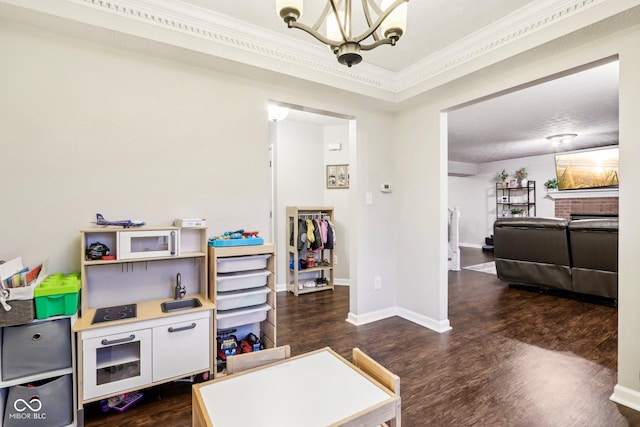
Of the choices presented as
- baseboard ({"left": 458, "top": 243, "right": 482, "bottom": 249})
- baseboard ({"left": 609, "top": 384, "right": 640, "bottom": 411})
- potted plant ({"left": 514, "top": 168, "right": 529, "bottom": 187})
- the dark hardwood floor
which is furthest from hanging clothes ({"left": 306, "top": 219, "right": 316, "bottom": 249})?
potted plant ({"left": 514, "top": 168, "right": 529, "bottom": 187})

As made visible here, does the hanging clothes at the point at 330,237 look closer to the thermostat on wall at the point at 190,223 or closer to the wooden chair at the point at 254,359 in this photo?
the thermostat on wall at the point at 190,223

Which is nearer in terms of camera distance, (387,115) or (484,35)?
(484,35)

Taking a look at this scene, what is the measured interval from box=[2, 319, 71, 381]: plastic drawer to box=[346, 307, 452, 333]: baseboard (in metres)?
2.38

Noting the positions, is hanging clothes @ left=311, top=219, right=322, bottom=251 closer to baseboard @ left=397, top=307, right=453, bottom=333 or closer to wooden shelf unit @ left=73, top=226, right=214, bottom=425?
baseboard @ left=397, top=307, right=453, bottom=333

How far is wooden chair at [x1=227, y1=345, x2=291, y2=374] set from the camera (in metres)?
1.21

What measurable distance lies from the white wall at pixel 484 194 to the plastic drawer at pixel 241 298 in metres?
8.43

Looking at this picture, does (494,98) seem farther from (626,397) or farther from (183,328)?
(183,328)

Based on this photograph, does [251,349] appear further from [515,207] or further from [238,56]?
[515,207]

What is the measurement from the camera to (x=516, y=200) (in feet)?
28.2

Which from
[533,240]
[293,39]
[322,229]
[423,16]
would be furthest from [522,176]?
[293,39]

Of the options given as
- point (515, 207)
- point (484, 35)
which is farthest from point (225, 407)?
point (515, 207)

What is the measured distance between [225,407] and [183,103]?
2.09 meters

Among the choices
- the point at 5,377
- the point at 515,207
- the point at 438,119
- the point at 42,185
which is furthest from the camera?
the point at 515,207

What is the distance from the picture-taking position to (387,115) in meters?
3.47
